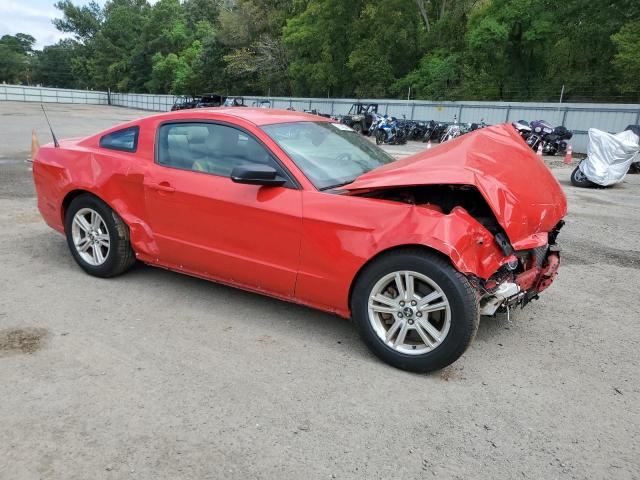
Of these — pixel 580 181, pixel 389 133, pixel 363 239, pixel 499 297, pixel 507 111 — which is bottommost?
pixel 499 297

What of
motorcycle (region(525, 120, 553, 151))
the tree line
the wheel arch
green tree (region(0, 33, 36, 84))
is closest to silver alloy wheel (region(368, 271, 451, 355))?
the wheel arch

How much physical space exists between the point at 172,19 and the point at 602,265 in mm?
82247

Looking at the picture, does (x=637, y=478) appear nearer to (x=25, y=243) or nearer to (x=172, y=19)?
(x=25, y=243)

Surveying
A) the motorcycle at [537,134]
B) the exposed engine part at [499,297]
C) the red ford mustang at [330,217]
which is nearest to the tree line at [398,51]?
the motorcycle at [537,134]

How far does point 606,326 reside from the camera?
3979 mm

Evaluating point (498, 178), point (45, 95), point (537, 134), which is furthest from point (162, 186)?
point (45, 95)

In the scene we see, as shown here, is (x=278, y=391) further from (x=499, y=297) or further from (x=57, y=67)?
(x=57, y=67)

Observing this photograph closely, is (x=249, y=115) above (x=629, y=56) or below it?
below

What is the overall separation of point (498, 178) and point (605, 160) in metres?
10.1

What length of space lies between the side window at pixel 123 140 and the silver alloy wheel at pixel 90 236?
1.99 feet

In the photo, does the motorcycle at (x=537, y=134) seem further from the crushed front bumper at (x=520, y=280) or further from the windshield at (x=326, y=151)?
the crushed front bumper at (x=520, y=280)

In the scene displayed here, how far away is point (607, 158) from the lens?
38.4ft

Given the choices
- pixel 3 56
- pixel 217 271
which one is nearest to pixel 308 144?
pixel 217 271

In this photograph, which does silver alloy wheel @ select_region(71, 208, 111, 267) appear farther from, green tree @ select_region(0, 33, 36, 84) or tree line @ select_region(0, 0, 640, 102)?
green tree @ select_region(0, 33, 36, 84)
